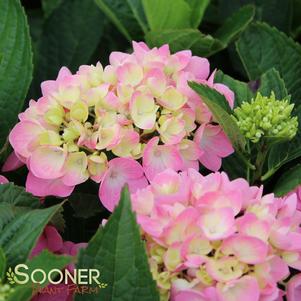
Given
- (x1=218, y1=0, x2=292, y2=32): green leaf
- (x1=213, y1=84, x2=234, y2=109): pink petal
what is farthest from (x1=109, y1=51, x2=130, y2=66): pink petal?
(x1=218, y1=0, x2=292, y2=32): green leaf

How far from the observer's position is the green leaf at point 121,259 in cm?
75

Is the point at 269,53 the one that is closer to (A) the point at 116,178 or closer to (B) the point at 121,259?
(A) the point at 116,178

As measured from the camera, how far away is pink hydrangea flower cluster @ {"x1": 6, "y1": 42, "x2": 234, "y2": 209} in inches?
35.3

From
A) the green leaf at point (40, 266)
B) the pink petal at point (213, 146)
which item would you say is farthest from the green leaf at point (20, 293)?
the pink petal at point (213, 146)

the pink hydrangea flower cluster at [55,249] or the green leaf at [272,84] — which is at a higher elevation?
the pink hydrangea flower cluster at [55,249]

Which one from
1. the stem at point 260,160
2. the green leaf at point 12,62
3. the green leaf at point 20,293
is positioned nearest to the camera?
the green leaf at point 20,293

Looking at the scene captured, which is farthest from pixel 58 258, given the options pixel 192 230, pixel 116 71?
pixel 116 71

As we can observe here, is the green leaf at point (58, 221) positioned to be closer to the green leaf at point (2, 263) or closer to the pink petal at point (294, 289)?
the green leaf at point (2, 263)

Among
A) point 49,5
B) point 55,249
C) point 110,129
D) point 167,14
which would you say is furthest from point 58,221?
point 49,5

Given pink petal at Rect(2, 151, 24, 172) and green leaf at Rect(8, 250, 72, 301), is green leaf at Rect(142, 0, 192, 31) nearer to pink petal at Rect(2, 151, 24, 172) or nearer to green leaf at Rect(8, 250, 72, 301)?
pink petal at Rect(2, 151, 24, 172)

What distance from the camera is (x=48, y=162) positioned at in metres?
0.90

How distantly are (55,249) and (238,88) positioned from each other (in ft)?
1.21

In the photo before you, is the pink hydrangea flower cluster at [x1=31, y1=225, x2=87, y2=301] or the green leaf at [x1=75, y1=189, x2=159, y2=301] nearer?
the green leaf at [x1=75, y1=189, x2=159, y2=301]

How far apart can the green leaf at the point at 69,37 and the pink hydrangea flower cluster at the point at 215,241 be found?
0.57m
